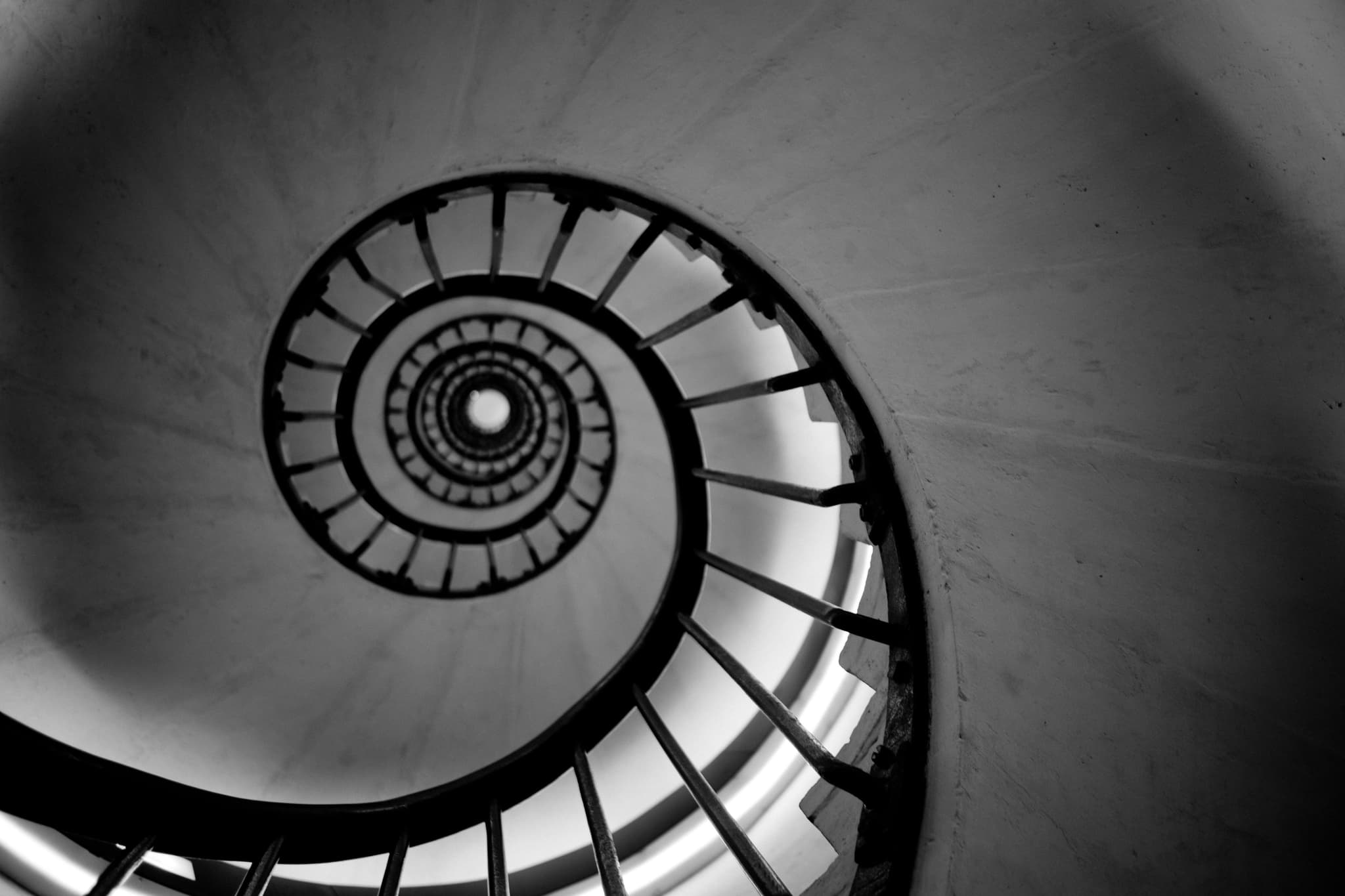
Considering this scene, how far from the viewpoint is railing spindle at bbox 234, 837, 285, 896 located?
1.73m

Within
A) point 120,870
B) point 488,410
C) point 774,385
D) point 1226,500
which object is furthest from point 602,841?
point 488,410

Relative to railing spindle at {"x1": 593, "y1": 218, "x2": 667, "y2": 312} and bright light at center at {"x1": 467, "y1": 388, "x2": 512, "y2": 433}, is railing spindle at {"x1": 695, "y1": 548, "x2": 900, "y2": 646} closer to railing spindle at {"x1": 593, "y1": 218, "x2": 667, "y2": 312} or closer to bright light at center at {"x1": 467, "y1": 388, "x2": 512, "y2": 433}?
railing spindle at {"x1": 593, "y1": 218, "x2": 667, "y2": 312}

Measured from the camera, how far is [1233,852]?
1.55m

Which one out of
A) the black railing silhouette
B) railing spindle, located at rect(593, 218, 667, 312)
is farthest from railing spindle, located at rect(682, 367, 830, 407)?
railing spindle, located at rect(593, 218, 667, 312)

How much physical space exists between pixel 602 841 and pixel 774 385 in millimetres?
1564

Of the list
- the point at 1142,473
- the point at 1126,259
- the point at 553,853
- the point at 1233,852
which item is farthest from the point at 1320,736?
the point at 553,853

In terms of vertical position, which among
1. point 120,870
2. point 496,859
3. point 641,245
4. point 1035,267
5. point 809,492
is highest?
point 641,245

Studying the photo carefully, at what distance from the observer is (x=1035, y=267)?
179 centimetres

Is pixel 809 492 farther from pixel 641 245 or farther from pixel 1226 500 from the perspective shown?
pixel 641 245

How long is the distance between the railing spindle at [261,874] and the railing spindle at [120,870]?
25 centimetres

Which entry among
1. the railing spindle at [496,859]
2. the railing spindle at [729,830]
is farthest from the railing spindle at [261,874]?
the railing spindle at [729,830]

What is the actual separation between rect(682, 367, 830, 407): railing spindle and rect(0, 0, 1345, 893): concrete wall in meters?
0.14

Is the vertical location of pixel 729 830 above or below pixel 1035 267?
below

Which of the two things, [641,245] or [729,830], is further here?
[641,245]
